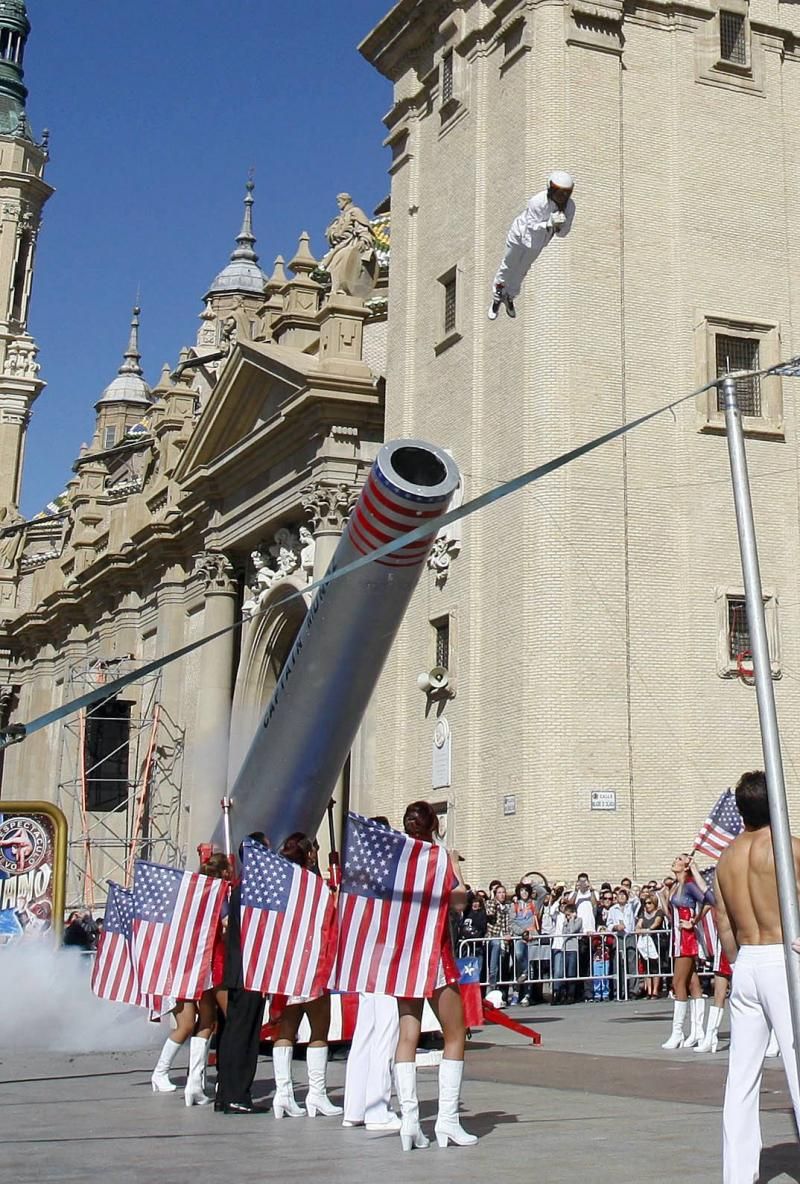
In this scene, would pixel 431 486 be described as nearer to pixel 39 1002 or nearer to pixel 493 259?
pixel 39 1002

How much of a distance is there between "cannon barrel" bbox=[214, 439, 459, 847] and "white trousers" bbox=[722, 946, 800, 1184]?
5029mm

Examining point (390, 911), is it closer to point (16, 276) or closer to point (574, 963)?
point (574, 963)

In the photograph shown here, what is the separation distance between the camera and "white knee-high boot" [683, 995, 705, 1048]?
14.0 m

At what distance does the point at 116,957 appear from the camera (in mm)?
13461

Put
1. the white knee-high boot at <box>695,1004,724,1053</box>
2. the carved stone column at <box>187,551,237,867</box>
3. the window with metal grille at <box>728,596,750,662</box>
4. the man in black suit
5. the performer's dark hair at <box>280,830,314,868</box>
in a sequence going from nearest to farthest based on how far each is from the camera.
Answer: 1. the man in black suit
2. the performer's dark hair at <box>280,830,314,868</box>
3. the white knee-high boot at <box>695,1004,724,1053</box>
4. the window with metal grille at <box>728,596,750,662</box>
5. the carved stone column at <box>187,551,237,867</box>

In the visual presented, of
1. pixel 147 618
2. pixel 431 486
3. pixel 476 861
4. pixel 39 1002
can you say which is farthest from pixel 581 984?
pixel 147 618

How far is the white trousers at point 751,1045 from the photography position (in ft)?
21.5

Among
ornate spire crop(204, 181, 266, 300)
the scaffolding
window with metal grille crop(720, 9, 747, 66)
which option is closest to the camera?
window with metal grille crop(720, 9, 747, 66)

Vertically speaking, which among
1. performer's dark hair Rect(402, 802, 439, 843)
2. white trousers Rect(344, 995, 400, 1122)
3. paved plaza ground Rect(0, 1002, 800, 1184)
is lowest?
paved plaza ground Rect(0, 1002, 800, 1184)

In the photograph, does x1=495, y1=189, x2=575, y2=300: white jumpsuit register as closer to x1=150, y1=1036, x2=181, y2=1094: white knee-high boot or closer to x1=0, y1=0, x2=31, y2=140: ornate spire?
x1=150, y1=1036, x2=181, y2=1094: white knee-high boot

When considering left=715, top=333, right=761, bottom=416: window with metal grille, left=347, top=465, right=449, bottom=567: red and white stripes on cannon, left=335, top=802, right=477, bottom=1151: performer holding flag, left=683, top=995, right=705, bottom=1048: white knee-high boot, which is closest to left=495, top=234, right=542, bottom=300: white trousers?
left=715, top=333, right=761, bottom=416: window with metal grille

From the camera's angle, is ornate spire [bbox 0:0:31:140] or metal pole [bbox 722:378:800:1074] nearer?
metal pole [bbox 722:378:800:1074]

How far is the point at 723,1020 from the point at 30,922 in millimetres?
9964

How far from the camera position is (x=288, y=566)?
113ft
